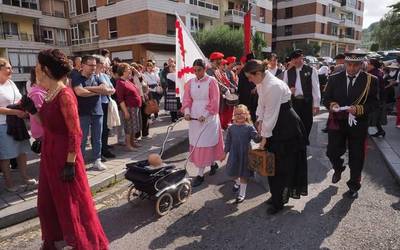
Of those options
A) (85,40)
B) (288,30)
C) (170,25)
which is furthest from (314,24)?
(85,40)

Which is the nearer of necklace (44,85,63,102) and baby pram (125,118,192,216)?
necklace (44,85,63,102)

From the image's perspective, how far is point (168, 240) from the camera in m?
3.56

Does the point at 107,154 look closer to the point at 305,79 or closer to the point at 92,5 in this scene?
the point at 305,79

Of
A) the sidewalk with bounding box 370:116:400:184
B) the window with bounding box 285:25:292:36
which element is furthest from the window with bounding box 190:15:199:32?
the window with bounding box 285:25:292:36

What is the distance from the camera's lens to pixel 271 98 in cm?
381

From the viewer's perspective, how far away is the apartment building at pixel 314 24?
Result: 2037 inches

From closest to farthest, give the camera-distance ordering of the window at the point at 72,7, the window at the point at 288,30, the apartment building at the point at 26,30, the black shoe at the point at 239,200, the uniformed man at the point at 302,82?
the black shoe at the point at 239,200 → the uniformed man at the point at 302,82 → the apartment building at the point at 26,30 → the window at the point at 72,7 → the window at the point at 288,30

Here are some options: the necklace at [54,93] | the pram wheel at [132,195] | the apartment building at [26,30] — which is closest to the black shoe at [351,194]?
the pram wheel at [132,195]

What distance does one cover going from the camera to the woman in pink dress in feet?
16.4

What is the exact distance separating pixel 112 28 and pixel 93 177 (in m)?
29.6

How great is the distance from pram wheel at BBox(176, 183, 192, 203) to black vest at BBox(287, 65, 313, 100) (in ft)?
10.3

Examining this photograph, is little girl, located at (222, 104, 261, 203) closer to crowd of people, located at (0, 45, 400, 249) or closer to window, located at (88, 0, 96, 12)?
crowd of people, located at (0, 45, 400, 249)

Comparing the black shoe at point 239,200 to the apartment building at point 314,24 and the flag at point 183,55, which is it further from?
the apartment building at point 314,24

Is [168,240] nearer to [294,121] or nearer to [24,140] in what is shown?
[294,121]
